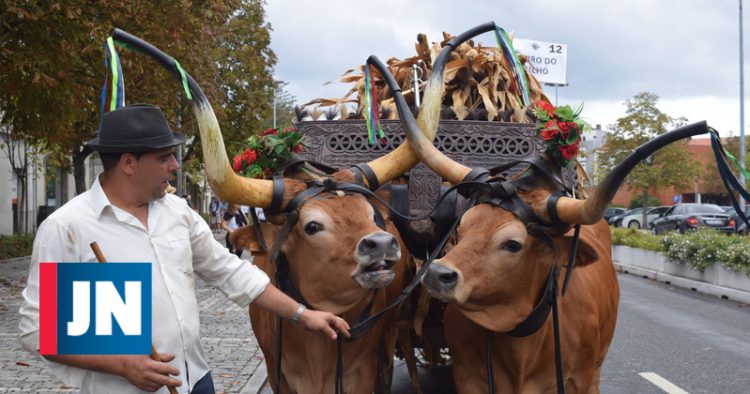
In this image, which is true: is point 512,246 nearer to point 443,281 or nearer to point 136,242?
point 443,281

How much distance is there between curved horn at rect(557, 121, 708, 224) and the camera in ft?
11.9

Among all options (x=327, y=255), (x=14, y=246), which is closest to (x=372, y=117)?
(x=327, y=255)

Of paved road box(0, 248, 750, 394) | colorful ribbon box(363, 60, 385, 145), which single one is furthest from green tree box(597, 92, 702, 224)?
colorful ribbon box(363, 60, 385, 145)

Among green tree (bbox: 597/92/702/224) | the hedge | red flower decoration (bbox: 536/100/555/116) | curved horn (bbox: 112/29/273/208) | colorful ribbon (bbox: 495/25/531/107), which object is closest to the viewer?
curved horn (bbox: 112/29/273/208)

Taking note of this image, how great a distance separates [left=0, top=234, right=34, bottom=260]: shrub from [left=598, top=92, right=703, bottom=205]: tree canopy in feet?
91.5

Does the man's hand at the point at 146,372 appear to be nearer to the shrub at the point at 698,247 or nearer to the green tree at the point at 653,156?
the shrub at the point at 698,247

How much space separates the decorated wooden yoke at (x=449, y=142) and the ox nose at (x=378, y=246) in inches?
53.9

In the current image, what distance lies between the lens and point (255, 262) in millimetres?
5328

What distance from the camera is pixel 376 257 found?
3973mm

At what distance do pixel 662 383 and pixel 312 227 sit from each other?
4902 millimetres

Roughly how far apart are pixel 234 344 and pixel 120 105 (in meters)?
6.28

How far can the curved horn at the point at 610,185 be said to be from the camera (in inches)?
143

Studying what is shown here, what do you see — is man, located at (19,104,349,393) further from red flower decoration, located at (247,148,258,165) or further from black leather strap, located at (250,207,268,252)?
red flower decoration, located at (247,148,258,165)

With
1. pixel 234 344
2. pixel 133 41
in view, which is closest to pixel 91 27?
pixel 234 344
